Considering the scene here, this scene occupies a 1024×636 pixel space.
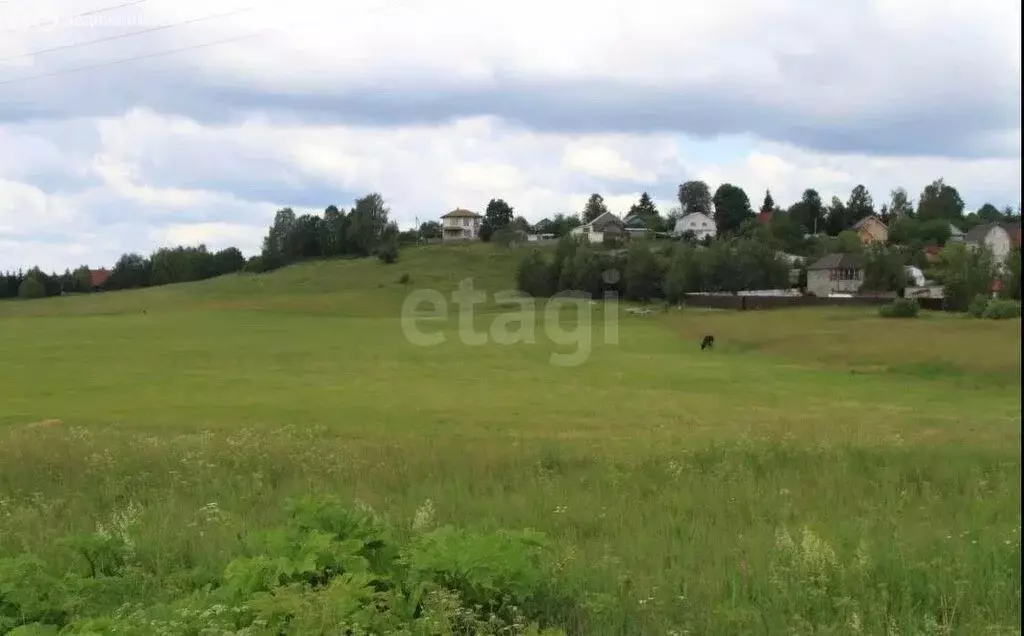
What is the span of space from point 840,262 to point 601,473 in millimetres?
120153

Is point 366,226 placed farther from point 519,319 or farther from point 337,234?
point 519,319

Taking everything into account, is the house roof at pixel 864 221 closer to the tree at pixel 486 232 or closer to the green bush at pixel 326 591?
the tree at pixel 486 232

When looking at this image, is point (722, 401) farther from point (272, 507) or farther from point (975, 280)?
point (975, 280)

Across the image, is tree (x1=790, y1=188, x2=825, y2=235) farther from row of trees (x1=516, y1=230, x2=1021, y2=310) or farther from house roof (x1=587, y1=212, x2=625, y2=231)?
row of trees (x1=516, y1=230, x2=1021, y2=310)

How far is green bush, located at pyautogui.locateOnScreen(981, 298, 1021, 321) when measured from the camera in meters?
65.8

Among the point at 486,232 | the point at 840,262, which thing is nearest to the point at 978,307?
the point at 840,262

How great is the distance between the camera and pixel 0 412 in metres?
24.5

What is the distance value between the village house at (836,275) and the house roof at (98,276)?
88369 millimetres

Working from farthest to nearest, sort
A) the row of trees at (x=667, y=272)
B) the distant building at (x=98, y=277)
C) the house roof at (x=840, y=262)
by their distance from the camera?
1. the house roof at (x=840, y=262)
2. the row of trees at (x=667, y=272)
3. the distant building at (x=98, y=277)

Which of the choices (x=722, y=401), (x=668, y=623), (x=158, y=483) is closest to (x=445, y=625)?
(x=668, y=623)

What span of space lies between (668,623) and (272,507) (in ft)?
19.5

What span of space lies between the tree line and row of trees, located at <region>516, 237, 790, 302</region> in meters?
45.7

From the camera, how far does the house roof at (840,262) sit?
12062 cm

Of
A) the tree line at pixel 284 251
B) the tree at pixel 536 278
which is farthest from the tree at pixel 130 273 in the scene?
the tree at pixel 536 278
